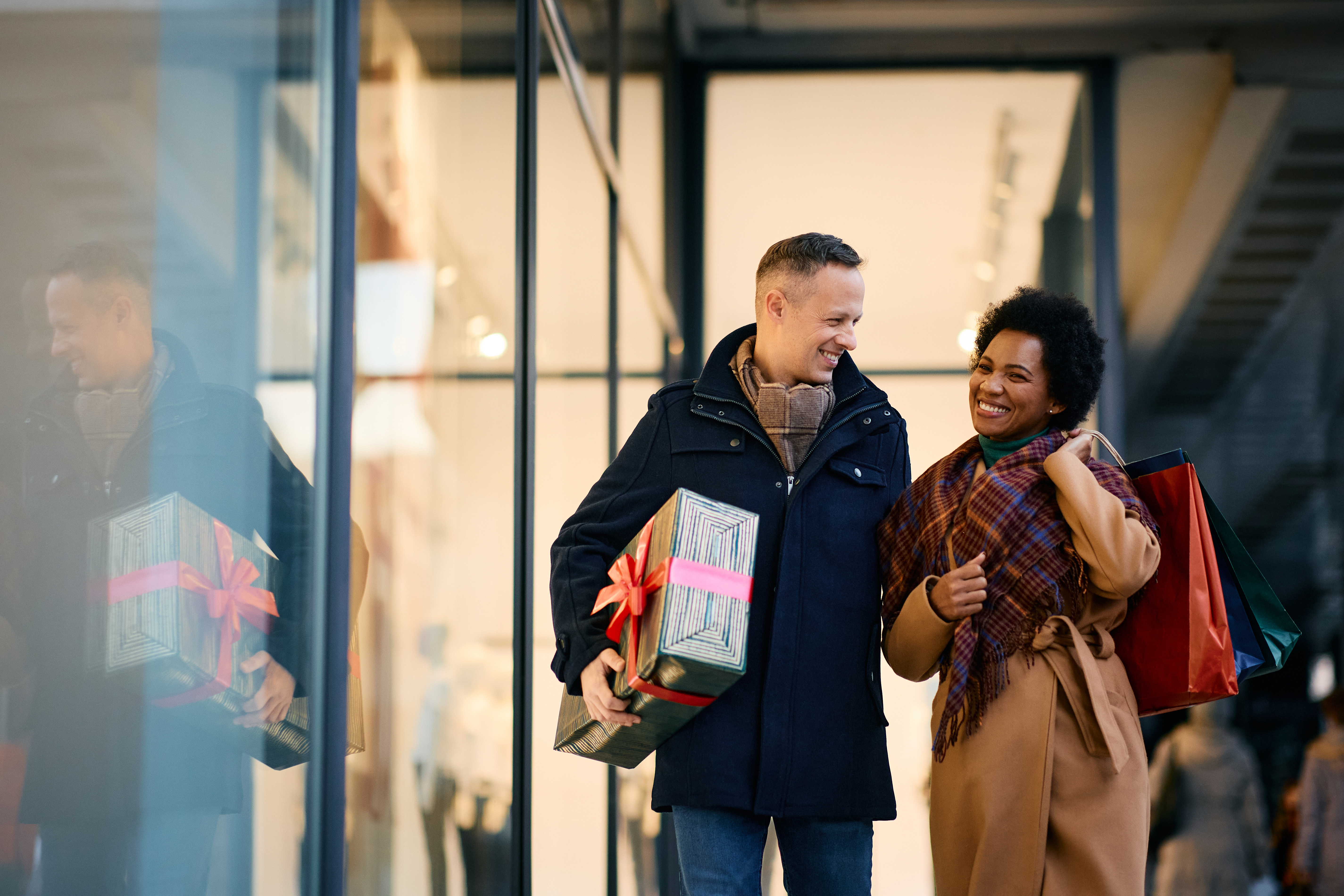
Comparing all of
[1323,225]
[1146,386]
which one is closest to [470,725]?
[1323,225]

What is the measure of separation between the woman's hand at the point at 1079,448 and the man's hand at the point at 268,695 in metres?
1.28

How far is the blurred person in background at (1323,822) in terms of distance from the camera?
6613mm

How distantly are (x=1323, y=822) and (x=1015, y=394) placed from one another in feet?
17.4

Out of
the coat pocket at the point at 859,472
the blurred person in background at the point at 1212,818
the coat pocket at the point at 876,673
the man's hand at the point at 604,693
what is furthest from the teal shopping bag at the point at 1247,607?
the blurred person in background at the point at 1212,818

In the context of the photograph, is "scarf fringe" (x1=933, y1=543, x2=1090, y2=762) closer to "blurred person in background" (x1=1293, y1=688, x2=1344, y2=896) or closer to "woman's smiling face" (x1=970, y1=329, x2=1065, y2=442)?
"woman's smiling face" (x1=970, y1=329, x2=1065, y2=442)

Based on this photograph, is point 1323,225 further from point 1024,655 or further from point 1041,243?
point 1024,655

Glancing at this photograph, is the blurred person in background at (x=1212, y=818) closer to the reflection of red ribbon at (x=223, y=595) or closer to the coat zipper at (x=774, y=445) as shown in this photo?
the coat zipper at (x=774, y=445)

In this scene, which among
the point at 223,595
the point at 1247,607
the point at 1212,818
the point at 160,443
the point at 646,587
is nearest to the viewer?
the point at 160,443

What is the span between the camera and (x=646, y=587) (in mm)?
2027

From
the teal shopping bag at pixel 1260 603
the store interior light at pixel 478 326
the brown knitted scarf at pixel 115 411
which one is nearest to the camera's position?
the brown knitted scarf at pixel 115 411

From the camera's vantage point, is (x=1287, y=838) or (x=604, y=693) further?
(x=1287, y=838)

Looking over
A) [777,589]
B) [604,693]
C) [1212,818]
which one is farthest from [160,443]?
[1212,818]

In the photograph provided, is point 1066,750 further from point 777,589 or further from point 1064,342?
point 1064,342

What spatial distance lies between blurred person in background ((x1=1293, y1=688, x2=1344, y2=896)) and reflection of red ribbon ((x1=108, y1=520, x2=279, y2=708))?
626 cm
